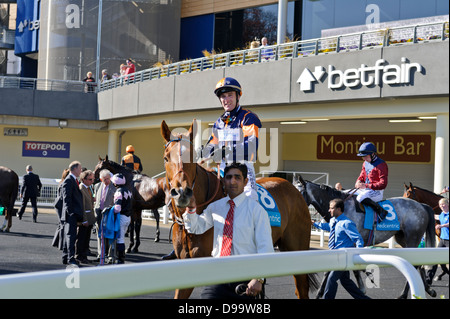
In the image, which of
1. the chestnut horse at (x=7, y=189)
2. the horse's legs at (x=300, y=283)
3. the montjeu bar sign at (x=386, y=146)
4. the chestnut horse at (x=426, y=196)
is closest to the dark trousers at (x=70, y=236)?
the chestnut horse at (x=7, y=189)

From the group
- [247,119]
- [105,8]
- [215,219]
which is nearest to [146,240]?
[247,119]

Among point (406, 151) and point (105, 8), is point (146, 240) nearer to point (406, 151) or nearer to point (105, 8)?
point (406, 151)

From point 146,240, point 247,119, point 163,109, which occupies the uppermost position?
point 163,109

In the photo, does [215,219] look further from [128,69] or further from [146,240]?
[128,69]

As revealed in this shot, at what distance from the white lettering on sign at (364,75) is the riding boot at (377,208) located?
6917mm

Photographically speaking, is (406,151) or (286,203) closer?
(286,203)

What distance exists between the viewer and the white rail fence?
137 cm

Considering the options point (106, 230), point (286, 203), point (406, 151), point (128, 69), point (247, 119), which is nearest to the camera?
point (247, 119)

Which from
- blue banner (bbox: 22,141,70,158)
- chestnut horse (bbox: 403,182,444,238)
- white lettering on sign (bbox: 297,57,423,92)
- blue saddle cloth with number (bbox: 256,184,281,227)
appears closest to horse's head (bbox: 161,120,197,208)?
blue saddle cloth with number (bbox: 256,184,281,227)

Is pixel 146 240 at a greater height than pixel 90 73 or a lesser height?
lesser

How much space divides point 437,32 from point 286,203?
11.2m

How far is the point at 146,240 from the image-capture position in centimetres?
1559
